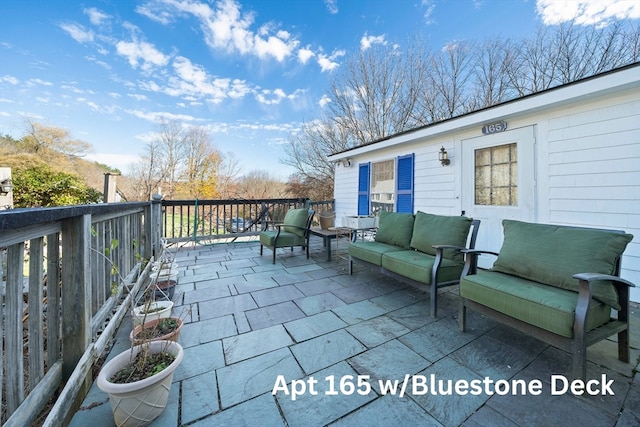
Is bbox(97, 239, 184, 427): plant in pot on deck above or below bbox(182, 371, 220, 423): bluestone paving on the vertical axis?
above

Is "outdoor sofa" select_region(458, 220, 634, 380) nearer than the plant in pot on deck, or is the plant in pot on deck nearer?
the plant in pot on deck

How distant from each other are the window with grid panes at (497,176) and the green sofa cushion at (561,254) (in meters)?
1.71

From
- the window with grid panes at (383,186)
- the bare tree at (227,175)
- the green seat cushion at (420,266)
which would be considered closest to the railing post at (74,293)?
the green seat cushion at (420,266)

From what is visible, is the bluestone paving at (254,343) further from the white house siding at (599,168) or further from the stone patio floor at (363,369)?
the white house siding at (599,168)

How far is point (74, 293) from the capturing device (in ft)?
4.73

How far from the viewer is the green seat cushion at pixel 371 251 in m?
3.16

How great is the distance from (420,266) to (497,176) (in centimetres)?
239

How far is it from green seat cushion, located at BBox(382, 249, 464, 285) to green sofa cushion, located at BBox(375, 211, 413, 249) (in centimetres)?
41

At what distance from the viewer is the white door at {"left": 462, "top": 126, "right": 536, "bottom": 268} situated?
3520 mm

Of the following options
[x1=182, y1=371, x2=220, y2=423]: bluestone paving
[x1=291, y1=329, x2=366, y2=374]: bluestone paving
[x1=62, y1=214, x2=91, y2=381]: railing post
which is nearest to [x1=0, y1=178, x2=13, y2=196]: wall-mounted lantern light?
[x1=62, y1=214, x2=91, y2=381]: railing post

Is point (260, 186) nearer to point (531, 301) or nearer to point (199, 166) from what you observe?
point (199, 166)

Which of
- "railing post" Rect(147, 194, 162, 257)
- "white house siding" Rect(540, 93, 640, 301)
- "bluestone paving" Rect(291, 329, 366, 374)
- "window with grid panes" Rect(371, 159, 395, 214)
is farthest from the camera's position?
"window with grid panes" Rect(371, 159, 395, 214)

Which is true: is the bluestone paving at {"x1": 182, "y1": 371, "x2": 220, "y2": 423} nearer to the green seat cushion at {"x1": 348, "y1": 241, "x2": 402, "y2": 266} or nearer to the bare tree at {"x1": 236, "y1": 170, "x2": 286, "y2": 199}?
the green seat cushion at {"x1": 348, "y1": 241, "x2": 402, "y2": 266}

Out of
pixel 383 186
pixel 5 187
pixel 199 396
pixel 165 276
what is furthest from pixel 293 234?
pixel 5 187
